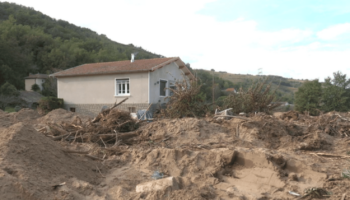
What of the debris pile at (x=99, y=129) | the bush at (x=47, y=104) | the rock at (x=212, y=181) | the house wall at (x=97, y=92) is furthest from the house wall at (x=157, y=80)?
the rock at (x=212, y=181)

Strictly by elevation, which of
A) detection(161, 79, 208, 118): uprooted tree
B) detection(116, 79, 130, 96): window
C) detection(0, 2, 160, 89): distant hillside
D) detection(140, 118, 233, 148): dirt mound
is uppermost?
detection(0, 2, 160, 89): distant hillside

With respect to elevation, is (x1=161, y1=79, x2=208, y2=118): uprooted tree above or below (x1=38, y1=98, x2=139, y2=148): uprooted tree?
above

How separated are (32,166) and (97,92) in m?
16.3

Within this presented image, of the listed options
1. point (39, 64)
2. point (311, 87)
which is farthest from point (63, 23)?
point (311, 87)

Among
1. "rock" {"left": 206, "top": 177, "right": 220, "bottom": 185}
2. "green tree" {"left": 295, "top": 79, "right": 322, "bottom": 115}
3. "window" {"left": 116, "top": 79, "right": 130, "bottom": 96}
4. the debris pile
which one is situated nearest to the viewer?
"rock" {"left": 206, "top": 177, "right": 220, "bottom": 185}

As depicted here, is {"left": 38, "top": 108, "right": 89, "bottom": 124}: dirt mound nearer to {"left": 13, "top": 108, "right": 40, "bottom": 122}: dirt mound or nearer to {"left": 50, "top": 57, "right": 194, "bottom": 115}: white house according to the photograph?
{"left": 13, "top": 108, "right": 40, "bottom": 122}: dirt mound

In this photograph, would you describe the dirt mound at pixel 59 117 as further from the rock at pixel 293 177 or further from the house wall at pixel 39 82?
the house wall at pixel 39 82

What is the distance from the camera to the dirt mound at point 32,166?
3.32 metres

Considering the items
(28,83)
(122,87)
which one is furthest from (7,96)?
(122,87)

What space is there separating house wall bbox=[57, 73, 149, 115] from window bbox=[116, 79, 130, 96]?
285 millimetres

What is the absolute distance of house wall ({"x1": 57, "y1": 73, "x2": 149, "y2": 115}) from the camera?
18453 millimetres

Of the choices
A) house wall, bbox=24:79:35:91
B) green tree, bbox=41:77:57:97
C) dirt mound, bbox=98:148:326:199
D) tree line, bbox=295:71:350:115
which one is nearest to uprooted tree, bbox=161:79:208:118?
dirt mound, bbox=98:148:326:199

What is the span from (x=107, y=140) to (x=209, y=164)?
2.93m

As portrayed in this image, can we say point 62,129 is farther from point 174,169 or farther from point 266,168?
point 266,168
